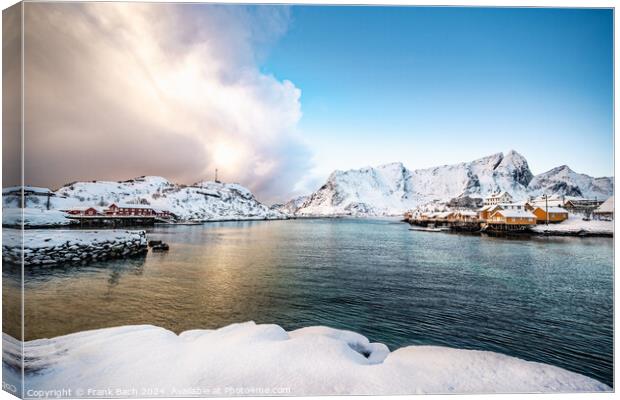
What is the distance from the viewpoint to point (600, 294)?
6125 millimetres

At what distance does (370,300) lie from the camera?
512cm

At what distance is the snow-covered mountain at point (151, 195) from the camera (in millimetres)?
4461

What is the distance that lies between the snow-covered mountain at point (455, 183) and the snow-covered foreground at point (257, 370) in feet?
8.08

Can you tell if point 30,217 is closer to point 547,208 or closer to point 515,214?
point 547,208

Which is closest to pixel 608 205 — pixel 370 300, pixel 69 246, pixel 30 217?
pixel 370 300

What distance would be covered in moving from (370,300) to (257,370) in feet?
9.27

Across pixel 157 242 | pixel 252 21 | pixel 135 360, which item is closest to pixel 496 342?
pixel 135 360

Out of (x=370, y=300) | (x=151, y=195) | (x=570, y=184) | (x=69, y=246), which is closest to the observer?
(x=570, y=184)

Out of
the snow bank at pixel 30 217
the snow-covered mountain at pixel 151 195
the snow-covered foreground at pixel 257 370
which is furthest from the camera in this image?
the snow-covered mountain at pixel 151 195

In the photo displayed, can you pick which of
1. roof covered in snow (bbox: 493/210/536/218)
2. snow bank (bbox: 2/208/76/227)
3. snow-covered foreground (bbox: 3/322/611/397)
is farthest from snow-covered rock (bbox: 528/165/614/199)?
snow bank (bbox: 2/208/76/227)

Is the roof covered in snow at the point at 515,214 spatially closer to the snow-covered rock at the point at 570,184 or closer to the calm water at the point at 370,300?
the calm water at the point at 370,300

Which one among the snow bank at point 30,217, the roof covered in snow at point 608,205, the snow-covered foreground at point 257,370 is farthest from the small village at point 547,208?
the snow bank at point 30,217

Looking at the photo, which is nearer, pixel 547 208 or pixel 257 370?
pixel 257 370

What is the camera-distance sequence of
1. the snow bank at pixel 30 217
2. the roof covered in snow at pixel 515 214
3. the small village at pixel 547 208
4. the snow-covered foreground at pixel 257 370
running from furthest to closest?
1. the roof covered in snow at pixel 515 214
2. the small village at pixel 547 208
3. the snow bank at pixel 30 217
4. the snow-covered foreground at pixel 257 370
